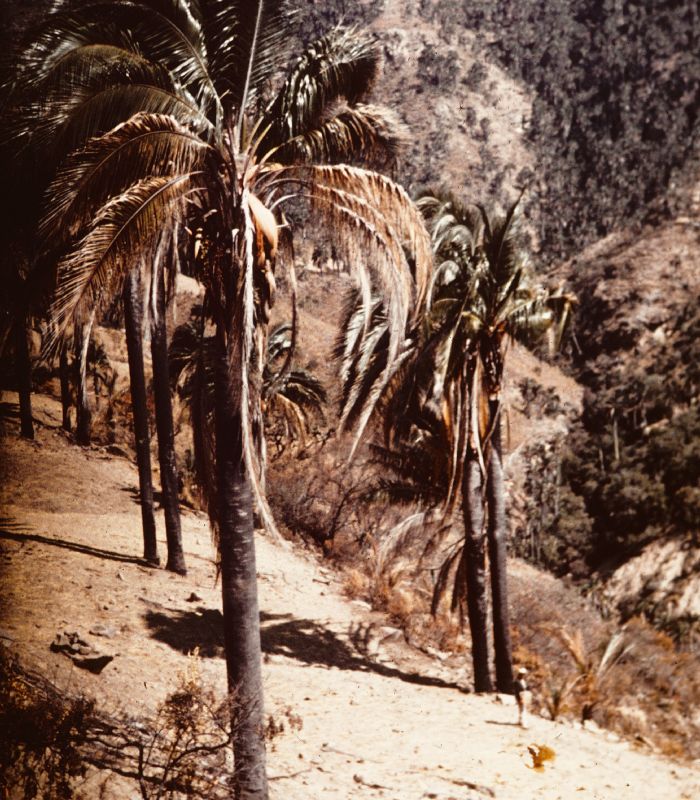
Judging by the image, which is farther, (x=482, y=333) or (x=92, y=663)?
(x=482, y=333)

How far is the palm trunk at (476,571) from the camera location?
10.2 meters

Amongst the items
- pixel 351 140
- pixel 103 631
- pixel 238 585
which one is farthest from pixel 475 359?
pixel 103 631

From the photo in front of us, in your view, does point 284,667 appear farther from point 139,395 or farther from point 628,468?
point 628,468

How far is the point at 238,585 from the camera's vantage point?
5160 millimetres

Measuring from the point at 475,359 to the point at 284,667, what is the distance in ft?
17.4

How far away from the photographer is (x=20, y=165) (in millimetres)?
5473

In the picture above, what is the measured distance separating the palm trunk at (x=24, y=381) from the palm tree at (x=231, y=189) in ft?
12.2

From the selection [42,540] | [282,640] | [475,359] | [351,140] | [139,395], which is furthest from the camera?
[282,640]

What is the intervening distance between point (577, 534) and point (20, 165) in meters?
40.9

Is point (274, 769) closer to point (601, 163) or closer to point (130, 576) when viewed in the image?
point (130, 576)

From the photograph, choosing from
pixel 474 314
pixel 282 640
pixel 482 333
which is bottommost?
pixel 282 640

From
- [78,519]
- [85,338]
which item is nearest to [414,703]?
[78,519]

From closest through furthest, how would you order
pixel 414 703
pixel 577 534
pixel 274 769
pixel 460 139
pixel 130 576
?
pixel 274 769
pixel 414 703
pixel 130 576
pixel 577 534
pixel 460 139

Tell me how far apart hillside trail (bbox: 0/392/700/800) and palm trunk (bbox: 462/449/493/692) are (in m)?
0.47
